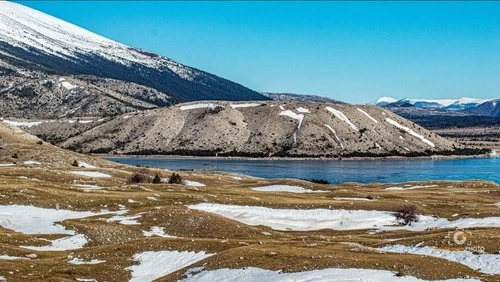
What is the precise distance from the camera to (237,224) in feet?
214

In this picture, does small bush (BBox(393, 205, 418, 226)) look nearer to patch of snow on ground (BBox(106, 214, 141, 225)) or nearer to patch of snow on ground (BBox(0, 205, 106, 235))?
patch of snow on ground (BBox(106, 214, 141, 225))

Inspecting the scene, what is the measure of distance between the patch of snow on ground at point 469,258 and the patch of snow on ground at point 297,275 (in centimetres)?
324

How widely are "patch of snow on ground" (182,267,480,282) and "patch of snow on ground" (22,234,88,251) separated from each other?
1748 centimetres

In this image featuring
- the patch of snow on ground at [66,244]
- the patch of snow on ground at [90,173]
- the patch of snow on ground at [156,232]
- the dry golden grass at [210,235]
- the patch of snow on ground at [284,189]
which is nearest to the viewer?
the dry golden grass at [210,235]

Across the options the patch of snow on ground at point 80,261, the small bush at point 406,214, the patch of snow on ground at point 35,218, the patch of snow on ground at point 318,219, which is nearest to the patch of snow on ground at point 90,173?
the patch of snow on ground at point 318,219

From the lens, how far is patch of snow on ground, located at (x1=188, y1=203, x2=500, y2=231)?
73438mm

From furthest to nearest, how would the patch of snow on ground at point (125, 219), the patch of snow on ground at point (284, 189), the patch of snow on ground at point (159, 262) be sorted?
1. the patch of snow on ground at point (284, 189)
2. the patch of snow on ground at point (125, 219)
3. the patch of snow on ground at point (159, 262)

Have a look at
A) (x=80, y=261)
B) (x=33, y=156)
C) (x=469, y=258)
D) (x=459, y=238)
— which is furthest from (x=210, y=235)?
(x=33, y=156)

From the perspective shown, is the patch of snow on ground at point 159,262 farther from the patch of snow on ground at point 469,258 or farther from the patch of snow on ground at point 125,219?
the patch of snow on ground at point 469,258

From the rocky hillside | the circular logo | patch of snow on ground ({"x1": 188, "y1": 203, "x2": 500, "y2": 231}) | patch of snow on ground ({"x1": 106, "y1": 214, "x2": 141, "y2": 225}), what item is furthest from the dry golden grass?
the rocky hillside

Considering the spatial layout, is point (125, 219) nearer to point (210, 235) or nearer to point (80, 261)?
point (210, 235)

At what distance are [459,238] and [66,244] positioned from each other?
3458 cm

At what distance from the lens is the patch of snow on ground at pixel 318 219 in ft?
241

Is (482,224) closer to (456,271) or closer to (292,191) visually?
(456,271)
